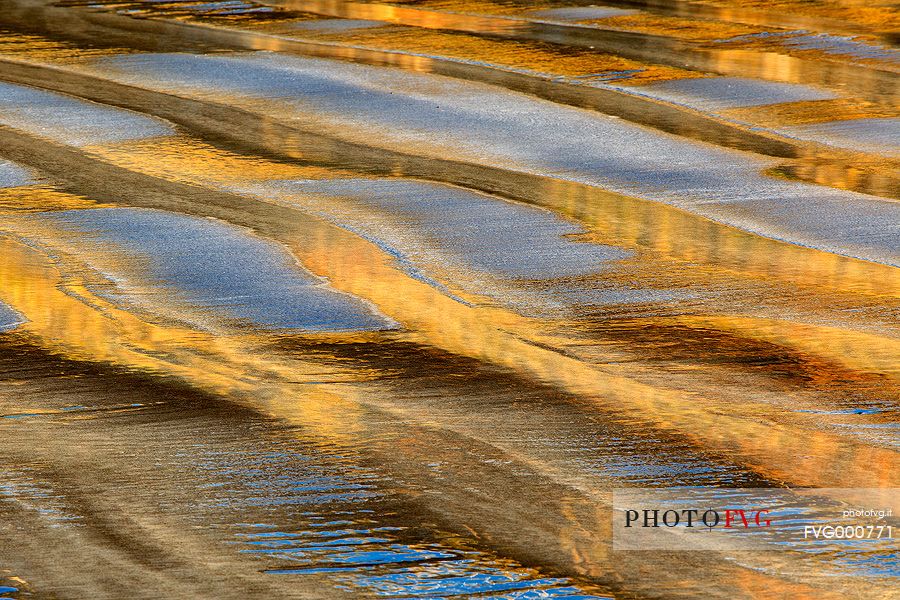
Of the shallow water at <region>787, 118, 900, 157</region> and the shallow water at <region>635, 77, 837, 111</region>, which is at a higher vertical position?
the shallow water at <region>635, 77, 837, 111</region>

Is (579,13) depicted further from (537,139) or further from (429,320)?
(429,320)

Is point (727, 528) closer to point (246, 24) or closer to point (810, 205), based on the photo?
point (810, 205)

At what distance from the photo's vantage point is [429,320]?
3889 mm

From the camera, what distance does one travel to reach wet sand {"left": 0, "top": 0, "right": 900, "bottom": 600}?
2559 millimetres

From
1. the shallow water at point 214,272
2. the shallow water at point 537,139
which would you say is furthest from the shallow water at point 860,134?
the shallow water at point 214,272

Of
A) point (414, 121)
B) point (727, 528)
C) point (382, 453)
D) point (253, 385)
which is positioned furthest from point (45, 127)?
point (727, 528)

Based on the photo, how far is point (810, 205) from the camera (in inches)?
197

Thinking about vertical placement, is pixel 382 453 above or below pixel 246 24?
below

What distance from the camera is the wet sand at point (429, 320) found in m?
2.56

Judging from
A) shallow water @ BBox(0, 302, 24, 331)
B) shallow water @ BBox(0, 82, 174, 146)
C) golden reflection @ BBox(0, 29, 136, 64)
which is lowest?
shallow water @ BBox(0, 302, 24, 331)

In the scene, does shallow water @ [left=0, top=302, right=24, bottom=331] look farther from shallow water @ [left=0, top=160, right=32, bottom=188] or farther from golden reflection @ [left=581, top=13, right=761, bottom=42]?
golden reflection @ [left=581, top=13, right=761, bottom=42]

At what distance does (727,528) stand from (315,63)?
206 inches

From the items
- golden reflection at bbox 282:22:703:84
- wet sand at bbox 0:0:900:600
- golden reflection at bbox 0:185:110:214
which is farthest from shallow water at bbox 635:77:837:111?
golden reflection at bbox 0:185:110:214

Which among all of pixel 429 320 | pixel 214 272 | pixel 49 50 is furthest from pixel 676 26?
pixel 429 320
